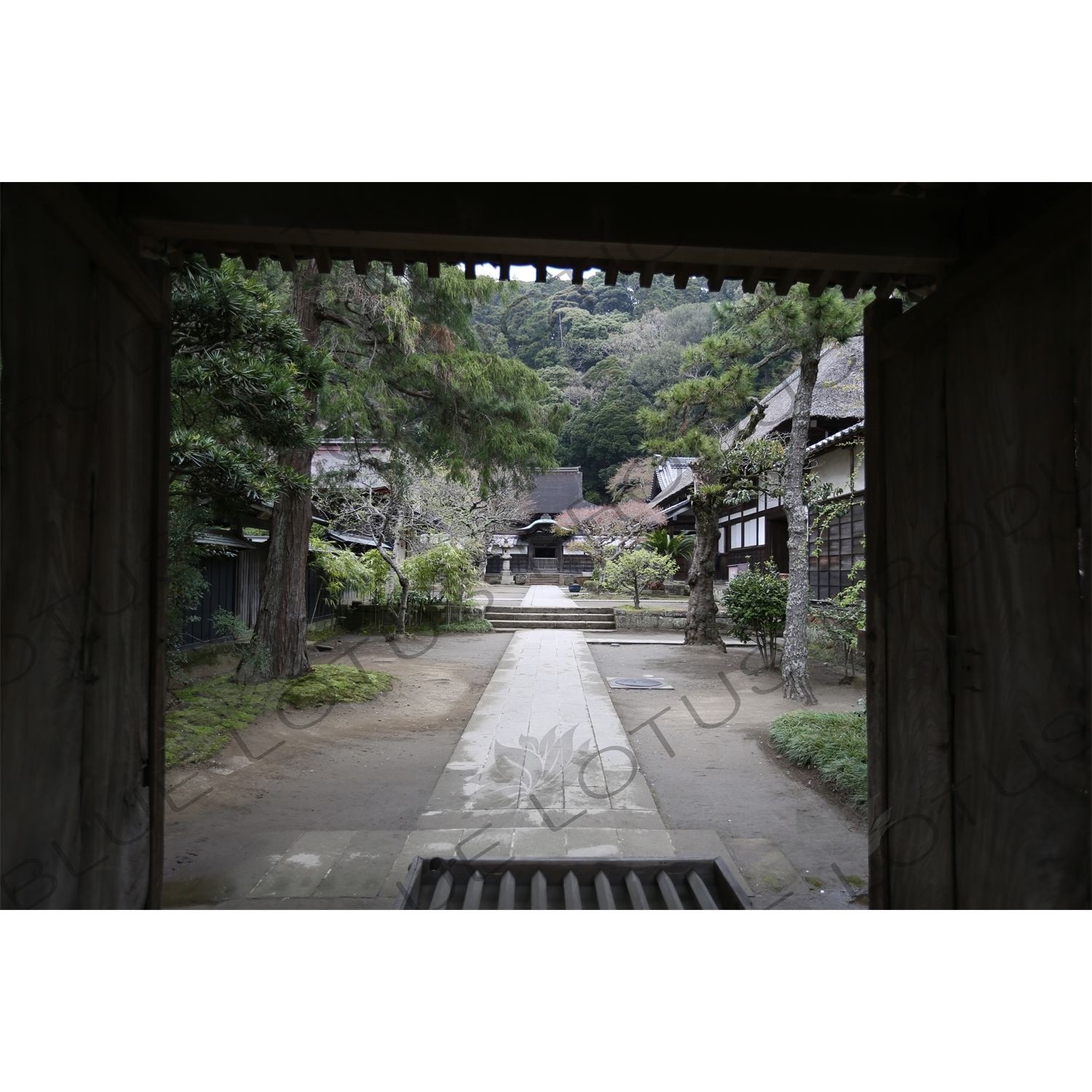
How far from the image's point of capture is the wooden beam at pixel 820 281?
218cm

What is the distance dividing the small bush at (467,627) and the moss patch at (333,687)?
19.3ft

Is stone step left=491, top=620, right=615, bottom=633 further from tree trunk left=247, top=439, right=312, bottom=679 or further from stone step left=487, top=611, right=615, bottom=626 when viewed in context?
tree trunk left=247, top=439, right=312, bottom=679

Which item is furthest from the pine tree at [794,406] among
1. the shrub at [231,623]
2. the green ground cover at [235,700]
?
the shrub at [231,623]

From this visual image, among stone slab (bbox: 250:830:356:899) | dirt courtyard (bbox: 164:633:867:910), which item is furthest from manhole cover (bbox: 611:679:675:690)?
stone slab (bbox: 250:830:356:899)

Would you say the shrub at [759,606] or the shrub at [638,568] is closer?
the shrub at [759,606]

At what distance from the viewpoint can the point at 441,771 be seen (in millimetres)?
4980

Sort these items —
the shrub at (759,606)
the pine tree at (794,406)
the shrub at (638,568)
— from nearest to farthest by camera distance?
the pine tree at (794,406)
the shrub at (759,606)
the shrub at (638,568)

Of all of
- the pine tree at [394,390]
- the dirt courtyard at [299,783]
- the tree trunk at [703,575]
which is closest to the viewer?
the dirt courtyard at [299,783]

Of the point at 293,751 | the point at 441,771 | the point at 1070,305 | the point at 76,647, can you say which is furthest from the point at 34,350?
the point at 293,751

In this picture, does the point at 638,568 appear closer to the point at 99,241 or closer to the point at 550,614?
the point at 550,614

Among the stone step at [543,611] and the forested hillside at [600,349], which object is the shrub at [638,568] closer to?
the stone step at [543,611]

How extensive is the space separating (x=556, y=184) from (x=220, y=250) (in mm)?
1067

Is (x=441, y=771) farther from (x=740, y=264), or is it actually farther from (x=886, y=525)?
(x=740, y=264)

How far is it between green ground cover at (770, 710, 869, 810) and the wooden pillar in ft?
12.5
